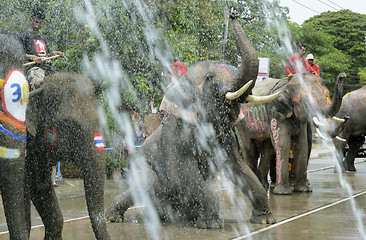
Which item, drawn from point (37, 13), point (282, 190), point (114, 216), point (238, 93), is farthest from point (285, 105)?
point (37, 13)

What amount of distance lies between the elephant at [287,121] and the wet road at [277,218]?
520mm

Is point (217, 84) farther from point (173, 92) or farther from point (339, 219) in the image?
point (339, 219)

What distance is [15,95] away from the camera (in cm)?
493

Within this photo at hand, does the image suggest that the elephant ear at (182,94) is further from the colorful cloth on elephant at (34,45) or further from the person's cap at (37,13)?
the person's cap at (37,13)

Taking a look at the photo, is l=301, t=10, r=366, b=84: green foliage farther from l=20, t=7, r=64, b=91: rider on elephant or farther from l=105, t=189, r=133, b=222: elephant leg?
l=20, t=7, r=64, b=91: rider on elephant

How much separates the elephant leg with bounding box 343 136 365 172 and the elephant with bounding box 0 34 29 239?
13.3m

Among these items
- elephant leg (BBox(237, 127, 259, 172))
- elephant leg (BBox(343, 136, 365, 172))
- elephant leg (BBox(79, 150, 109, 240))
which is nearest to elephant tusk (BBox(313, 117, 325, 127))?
elephant leg (BBox(237, 127, 259, 172))

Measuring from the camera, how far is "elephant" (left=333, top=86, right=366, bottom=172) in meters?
16.9

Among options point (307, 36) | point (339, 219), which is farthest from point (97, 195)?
point (307, 36)

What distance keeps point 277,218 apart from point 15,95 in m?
4.79

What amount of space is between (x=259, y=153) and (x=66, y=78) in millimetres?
7783

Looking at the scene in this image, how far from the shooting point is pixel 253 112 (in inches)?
482

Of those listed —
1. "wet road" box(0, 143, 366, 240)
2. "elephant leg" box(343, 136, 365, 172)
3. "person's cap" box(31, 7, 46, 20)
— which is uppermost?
"person's cap" box(31, 7, 46, 20)

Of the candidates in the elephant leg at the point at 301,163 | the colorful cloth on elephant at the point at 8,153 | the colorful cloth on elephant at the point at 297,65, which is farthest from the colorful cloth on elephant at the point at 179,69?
the elephant leg at the point at 301,163
